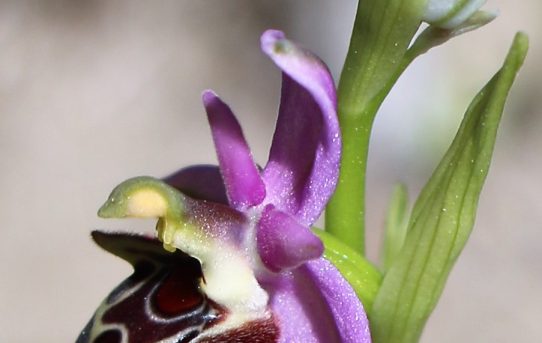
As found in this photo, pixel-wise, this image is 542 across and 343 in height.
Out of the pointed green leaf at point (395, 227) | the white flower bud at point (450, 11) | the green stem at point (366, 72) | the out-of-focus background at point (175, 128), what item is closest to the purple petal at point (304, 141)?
the green stem at point (366, 72)

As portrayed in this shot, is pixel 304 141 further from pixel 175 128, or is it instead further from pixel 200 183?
pixel 175 128

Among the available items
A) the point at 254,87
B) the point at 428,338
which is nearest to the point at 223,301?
the point at 428,338

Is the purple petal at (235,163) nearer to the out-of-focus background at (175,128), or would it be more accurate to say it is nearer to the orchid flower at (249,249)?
the orchid flower at (249,249)

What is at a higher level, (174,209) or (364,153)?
→ (364,153)

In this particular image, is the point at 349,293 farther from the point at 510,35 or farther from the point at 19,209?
the point at 510,35

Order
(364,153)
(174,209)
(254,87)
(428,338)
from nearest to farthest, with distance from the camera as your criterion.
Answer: (174,209) < (364,153) < (428,338) < (254,87)

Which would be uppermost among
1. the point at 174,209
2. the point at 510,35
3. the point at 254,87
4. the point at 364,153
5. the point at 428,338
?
the point at 510,35
